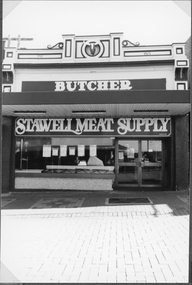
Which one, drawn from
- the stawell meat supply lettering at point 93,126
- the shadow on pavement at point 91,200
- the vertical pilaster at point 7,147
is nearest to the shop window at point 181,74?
the stawell meat supply lettering at point 93,126

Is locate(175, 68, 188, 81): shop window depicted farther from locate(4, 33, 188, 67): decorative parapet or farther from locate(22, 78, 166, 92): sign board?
locate(4, 33, 188, 67): decorative parapet

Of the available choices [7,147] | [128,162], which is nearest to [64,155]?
[7,147]

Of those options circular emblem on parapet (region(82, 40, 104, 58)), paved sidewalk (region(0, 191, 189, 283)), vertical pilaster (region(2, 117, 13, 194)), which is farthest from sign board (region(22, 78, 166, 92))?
paved sidewalk (region(0, 191, 189, 283))

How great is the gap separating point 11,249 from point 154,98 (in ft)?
19.4

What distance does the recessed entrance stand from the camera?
12.0 meters

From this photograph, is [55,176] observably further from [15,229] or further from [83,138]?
[15,229]

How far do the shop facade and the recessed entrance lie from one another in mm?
43

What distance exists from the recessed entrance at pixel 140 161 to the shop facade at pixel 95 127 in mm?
43

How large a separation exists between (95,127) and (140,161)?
2.51m

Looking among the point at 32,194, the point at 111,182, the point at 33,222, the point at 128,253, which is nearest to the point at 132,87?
the point at 111,182

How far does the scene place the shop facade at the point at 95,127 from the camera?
436 inches

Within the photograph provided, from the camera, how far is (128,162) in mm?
11977

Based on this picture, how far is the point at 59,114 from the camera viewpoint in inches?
429

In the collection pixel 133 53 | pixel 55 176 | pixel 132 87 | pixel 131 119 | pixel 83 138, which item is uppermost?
pixel 133 53
